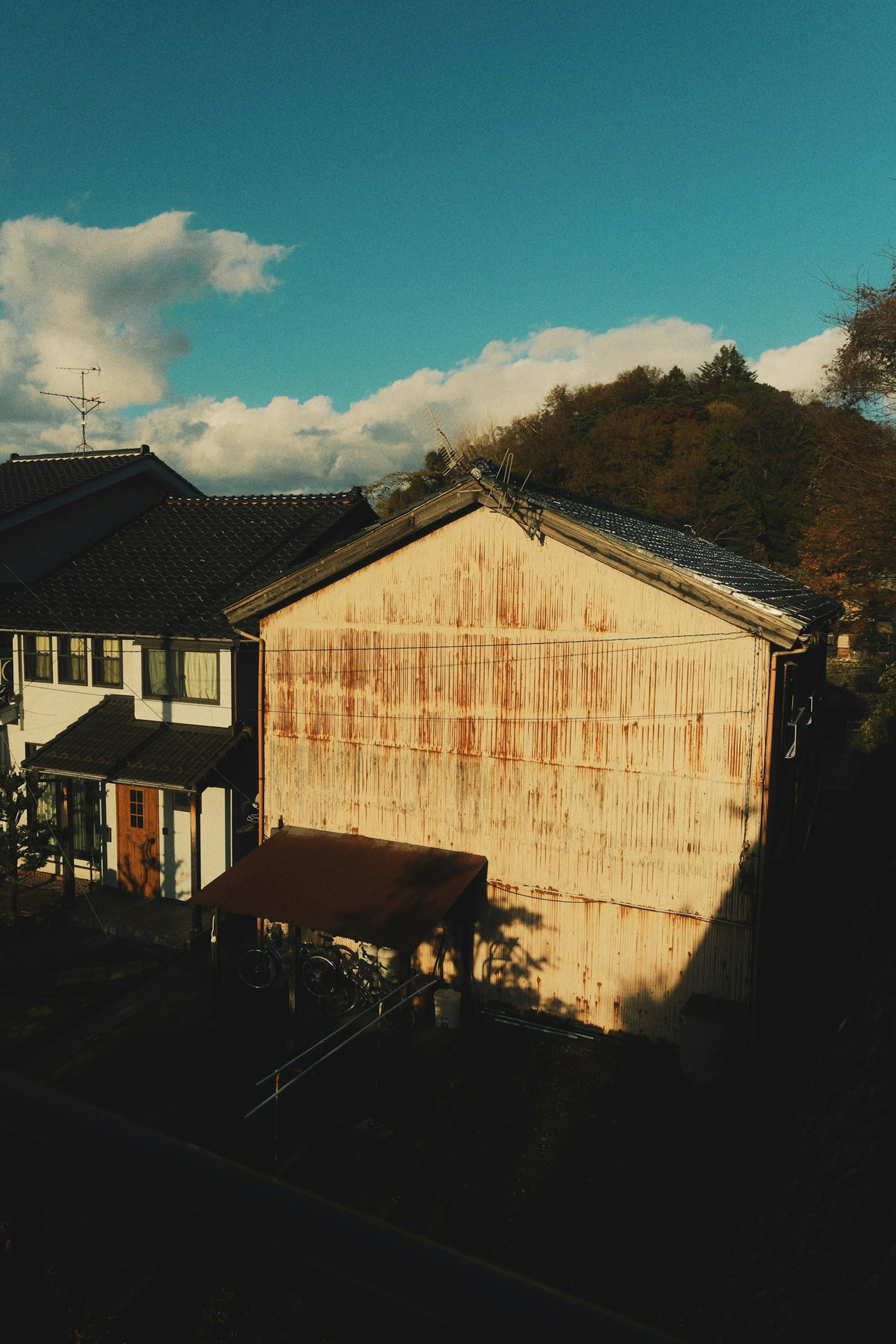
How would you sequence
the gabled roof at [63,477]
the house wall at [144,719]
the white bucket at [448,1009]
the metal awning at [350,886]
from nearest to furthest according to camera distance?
1. the metal awning at [350,886]
2. the white bucket at [448,1009]
3. the house wall at [144,719]
4. the gabled roof at [63,477]

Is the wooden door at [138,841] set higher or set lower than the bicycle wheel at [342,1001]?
higher

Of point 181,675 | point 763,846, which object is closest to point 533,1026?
point 763,846

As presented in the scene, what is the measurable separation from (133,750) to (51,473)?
41.3 ft

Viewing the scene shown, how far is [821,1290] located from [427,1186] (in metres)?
5.17

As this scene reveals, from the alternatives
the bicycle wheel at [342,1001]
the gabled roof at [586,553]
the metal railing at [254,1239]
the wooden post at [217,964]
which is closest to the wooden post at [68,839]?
the wooden post at [217,964]

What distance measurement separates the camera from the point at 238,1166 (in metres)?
1.00

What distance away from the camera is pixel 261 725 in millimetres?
16234

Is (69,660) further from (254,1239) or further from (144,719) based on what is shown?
(254,1239)

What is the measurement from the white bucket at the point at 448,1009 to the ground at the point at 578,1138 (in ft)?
0.62

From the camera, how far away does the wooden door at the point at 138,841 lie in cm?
1936

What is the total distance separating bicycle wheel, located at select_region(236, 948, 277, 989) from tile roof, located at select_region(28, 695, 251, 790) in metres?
3.89

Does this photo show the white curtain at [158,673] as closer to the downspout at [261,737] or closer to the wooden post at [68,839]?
the wooden post at [68,839]

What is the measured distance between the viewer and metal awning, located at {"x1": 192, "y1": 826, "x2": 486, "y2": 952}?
41.5 feet

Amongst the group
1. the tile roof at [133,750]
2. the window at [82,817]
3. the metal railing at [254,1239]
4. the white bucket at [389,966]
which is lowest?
the white bucket at [389,966]
